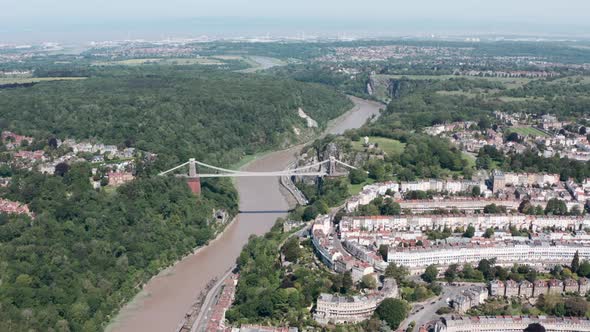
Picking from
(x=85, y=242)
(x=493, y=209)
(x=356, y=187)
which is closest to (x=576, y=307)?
(x=493, y=209)

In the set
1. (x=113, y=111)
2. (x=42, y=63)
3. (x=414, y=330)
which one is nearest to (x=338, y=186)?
(x=414, y=330)

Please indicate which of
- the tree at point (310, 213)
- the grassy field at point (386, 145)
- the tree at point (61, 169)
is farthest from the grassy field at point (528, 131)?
the tree at point (61, 169)

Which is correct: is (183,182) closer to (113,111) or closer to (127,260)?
(127,260)

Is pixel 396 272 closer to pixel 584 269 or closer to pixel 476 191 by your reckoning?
pixel 584 269

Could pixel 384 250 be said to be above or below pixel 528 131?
below

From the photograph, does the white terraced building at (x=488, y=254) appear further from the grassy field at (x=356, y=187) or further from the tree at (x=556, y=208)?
the grassy field at (x=356, y=187)

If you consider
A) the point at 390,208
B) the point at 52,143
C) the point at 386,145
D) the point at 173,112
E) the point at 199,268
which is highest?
the point at 173,112
